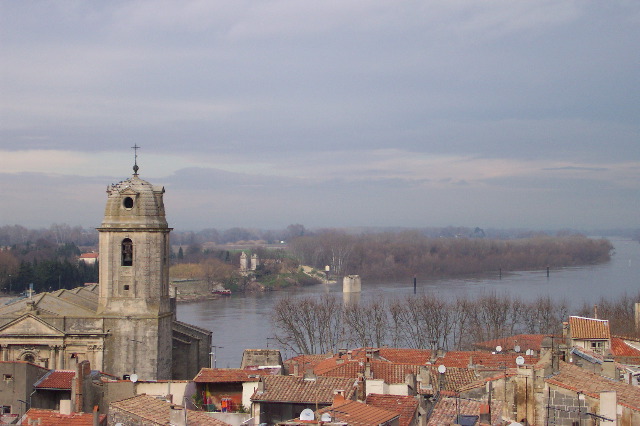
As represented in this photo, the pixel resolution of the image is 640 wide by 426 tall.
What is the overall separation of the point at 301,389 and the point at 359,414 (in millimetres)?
3127

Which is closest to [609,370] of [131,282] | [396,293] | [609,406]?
[609,406]

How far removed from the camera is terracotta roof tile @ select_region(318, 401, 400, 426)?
11.7m

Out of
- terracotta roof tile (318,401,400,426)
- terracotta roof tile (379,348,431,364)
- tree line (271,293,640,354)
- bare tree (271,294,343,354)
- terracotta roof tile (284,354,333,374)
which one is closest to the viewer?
terracotta roof tile (318,401,400,426)

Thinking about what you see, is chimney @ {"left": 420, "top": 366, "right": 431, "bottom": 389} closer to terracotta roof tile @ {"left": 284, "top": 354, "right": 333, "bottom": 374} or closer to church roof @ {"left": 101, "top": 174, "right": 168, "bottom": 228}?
terracotta roof tile @ {"left": 284, "top": 354, "right": 333, "bottom": 374}

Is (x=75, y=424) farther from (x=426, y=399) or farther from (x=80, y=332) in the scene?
(x=80, y=332)

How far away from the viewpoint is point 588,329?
2545cm

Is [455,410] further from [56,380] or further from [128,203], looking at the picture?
[128,203]

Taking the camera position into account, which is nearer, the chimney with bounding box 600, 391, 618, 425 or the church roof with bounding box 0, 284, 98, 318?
the chimney with bounding box 600, 391, 618, 425

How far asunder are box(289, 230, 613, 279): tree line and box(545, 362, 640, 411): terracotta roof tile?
9290 centimetres

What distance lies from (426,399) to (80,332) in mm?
12913

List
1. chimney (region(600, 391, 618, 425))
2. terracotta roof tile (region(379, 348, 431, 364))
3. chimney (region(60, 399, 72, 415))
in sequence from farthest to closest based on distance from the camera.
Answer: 1. terracotta roof tile (region(379, 348, 431, 364))
2. chimney (region(60, 399, 72, 415))
3. chimney (region(600, 391, 618, 425))

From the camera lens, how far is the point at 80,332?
24656mm

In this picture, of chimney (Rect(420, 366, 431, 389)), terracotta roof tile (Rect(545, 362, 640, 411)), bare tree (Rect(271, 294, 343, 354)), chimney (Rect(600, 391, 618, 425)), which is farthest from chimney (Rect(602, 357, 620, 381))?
bare tree (Rect(271, 294, 343, 354))

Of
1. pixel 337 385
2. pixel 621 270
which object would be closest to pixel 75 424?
pixel 337 385
